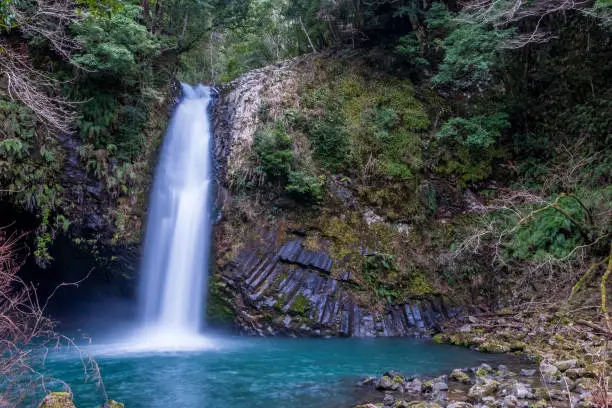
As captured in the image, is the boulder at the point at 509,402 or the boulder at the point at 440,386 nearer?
the boulder at the point at 509,402

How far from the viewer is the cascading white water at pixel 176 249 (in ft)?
37.8

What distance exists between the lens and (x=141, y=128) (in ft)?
41.7

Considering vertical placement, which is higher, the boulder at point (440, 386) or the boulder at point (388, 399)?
the boulder at point (440, 386)

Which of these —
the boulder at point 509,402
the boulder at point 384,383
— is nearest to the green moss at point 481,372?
the boulder at point 509,402

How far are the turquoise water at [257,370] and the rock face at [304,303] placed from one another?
44 centimetres

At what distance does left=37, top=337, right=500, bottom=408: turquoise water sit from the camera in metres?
6.54

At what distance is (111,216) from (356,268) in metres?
6.50

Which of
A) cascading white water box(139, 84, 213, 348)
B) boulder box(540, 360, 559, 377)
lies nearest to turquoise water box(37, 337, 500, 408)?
boulder box(540, 360, 559, 377)

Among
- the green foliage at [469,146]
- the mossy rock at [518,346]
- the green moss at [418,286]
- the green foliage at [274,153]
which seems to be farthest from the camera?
the green foliage at [469,146]

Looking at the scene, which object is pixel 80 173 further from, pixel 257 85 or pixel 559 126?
pixel 559 126

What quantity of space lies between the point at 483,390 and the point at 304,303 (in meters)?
5.55

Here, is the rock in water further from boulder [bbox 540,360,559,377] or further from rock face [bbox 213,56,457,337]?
rock face [bbox 213,56,457,337]

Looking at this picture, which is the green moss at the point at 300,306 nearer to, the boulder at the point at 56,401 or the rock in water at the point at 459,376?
the rock in water at the point at 459,376

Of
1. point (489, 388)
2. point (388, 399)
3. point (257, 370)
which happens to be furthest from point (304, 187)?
point (489, 388)
